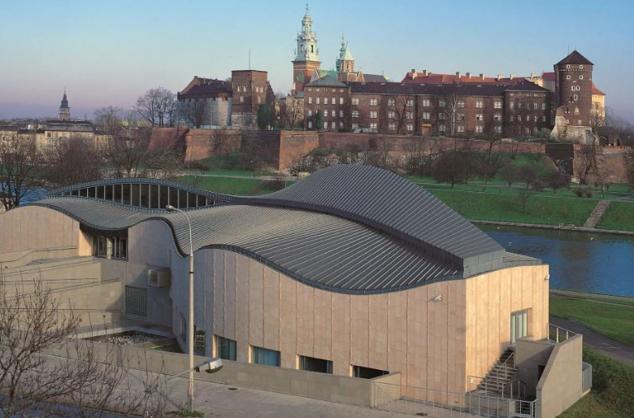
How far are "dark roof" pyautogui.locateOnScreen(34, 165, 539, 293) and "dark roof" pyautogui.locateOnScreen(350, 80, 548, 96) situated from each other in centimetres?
8901

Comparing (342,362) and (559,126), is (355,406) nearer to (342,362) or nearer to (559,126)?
(342,362)

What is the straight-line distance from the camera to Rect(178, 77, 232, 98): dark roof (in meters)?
148

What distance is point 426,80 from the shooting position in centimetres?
14475

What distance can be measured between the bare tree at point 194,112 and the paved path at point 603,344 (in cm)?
11259

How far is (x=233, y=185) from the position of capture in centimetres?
10412

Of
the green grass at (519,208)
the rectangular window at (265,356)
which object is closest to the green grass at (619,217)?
the green grass at (519,208)

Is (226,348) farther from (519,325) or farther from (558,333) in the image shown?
(558,333)

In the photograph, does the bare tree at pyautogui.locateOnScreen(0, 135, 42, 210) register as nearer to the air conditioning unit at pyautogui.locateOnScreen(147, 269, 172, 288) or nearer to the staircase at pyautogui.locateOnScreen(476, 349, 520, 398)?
the air conditioning unit at pyautogui.locateOnScreen(147, 269, 172, 288)

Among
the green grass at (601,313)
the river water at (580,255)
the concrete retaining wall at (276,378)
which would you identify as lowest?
the river water at (580,255)

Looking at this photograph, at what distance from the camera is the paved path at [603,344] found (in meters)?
30.2

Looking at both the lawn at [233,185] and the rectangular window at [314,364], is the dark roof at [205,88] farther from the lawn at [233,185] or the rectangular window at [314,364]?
the rectangular window at [314,364]

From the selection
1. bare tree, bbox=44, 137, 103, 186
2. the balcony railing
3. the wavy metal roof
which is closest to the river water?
the balcony railing

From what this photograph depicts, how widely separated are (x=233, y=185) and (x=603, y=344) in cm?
7472

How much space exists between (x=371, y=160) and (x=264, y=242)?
81.3 m
